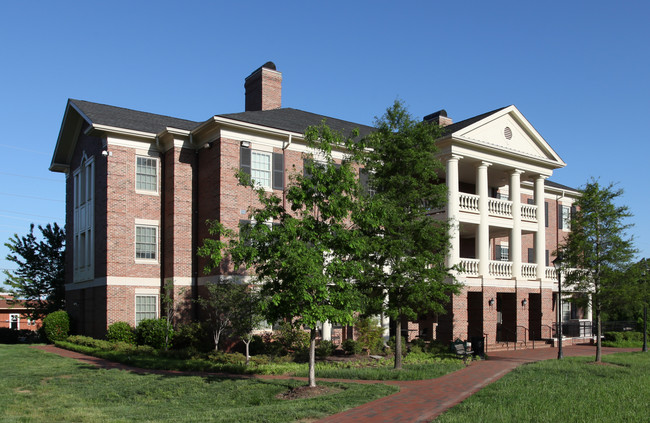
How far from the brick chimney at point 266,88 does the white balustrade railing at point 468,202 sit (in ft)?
38.5

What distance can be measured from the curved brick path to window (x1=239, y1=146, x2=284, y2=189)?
9.55 metres

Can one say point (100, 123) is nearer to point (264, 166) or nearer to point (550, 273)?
point (264, 166)

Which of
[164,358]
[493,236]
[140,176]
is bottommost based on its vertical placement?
[164,358]

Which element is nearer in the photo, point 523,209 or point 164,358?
point 164,358

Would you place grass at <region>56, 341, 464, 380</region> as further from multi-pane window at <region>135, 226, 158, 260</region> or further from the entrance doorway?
the entrance doorway

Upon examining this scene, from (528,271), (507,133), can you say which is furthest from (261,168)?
(528,271)

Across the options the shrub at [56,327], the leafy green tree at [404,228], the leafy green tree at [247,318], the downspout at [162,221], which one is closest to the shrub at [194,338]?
the downspout at [162,221]

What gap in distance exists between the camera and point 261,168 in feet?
85.5

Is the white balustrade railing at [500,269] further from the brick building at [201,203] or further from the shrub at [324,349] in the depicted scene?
the shrub at [324,349]

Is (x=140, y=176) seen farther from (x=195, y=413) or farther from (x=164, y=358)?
(x=195, y=413)

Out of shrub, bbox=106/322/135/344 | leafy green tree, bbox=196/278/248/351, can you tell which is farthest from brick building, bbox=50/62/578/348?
leafy green tree, bbox=196/278/248/351

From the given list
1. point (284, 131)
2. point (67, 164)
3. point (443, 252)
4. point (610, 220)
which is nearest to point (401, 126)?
point (443, 252)

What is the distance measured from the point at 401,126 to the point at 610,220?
9.24m

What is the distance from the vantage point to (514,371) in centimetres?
1855
